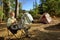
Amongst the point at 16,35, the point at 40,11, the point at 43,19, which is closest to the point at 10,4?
the point at 40,11

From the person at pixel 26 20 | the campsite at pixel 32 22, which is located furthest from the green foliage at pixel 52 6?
the person at pixel 26 20

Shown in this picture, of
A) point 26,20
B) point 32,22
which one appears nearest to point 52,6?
point 32,22

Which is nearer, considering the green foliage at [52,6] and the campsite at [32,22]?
the campsite at [32,22]

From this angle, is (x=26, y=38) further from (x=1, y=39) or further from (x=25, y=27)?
(x=1, y=39)

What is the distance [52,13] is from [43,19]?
644 cm

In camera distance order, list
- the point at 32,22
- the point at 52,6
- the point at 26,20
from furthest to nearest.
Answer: the point at 52,6 < the point at 32,22 < the point at 26,20

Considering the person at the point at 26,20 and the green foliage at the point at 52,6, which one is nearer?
the person at the point at 26,20

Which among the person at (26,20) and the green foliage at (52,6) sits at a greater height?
the person at (26,20)

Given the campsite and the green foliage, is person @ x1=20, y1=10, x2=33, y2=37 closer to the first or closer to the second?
the campsite

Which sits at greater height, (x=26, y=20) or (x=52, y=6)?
(x=26, y=20)

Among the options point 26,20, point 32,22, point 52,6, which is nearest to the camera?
point 26,20

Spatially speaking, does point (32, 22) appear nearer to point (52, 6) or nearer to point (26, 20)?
point (26, 20)

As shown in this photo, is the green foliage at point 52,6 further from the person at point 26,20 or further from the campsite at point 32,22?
the person at point 26,20

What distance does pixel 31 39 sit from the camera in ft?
23.6
